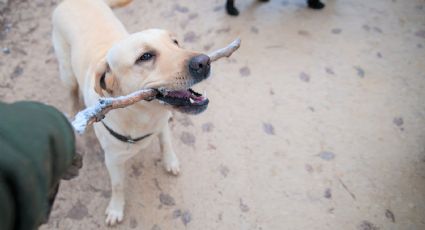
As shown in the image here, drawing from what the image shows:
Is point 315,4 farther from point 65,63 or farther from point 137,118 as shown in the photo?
point 137,118

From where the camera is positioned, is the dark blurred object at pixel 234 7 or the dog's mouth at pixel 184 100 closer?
the dog's mouth at pixel 184 100

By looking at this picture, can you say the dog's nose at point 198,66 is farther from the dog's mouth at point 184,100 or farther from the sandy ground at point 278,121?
the sandy ground at point 278,121

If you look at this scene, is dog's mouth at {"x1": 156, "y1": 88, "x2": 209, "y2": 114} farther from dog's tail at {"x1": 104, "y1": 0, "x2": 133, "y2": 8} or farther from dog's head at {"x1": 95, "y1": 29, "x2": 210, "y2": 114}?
dog's tail at {"x1": 104, "y1": 0, "x2": 133, "y2": 8}

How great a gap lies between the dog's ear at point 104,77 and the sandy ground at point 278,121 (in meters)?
1.05

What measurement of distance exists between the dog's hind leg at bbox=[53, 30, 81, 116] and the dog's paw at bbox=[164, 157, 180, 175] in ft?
3.07

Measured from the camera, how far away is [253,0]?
396 centimetres

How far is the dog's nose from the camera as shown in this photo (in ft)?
5.59

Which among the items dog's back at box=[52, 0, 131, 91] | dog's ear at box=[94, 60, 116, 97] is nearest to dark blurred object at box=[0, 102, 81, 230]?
dog's ear at box=[94, 60, 116, 97]

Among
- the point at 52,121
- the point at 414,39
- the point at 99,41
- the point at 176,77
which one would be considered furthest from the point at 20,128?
the point at 414,39

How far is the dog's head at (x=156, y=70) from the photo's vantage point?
67.2 inches

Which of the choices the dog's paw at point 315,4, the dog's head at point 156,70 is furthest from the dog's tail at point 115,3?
the dog's paw at point 315,4

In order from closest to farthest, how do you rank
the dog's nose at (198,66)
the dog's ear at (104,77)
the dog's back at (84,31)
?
the dog's nose at (198,66) → the dog's ear at (104,77) → the dog's back at (84,31)

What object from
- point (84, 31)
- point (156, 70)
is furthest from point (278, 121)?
point (84, 31)

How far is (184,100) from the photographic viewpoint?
5.93 ft
